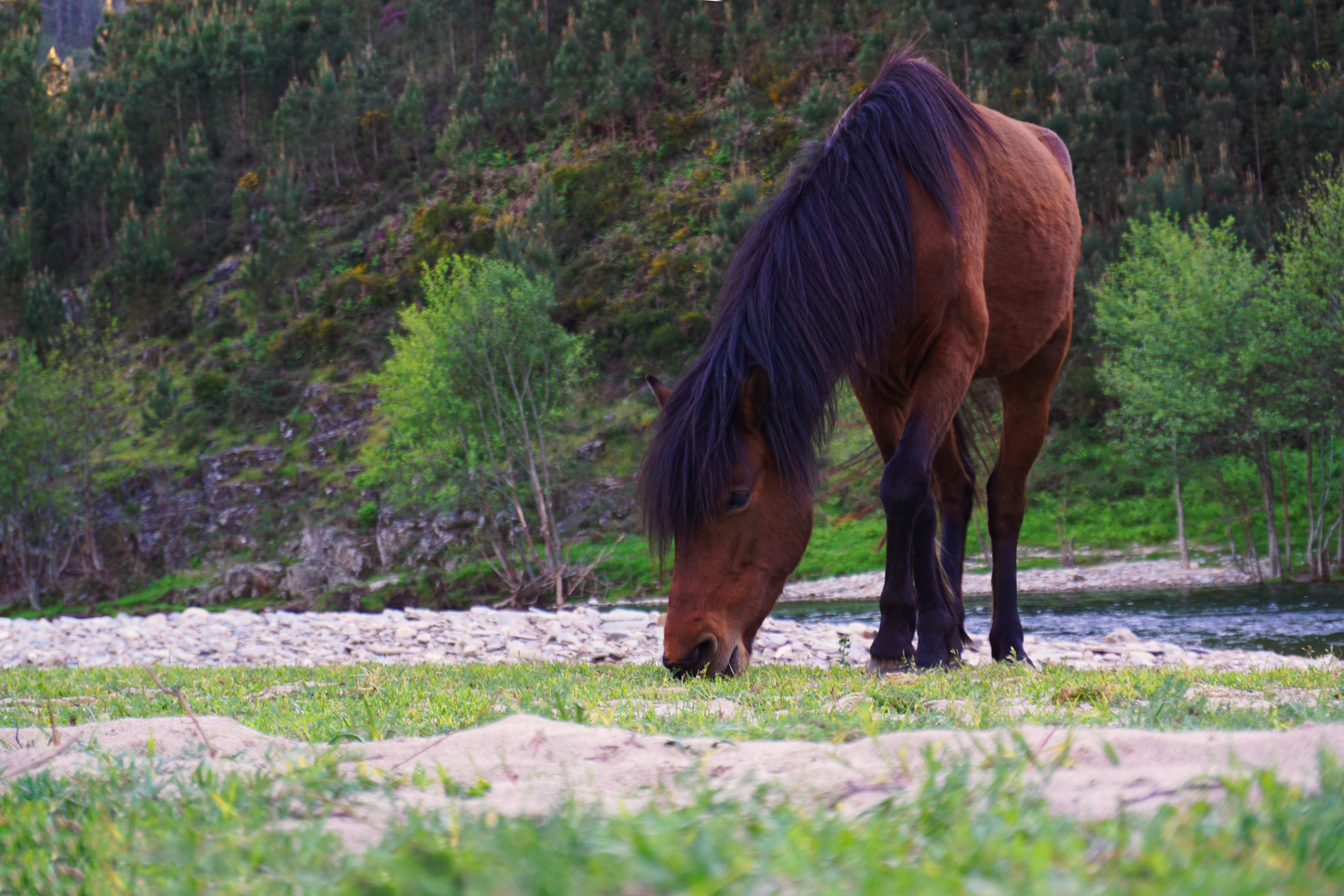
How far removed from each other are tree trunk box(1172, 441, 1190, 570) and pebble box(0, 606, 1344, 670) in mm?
11507

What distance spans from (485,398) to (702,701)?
21863 millimetres

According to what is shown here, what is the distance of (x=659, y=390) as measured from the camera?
4512 millimetres

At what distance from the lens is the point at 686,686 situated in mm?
Answer: 3643

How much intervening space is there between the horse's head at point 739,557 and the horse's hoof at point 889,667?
0.64 m

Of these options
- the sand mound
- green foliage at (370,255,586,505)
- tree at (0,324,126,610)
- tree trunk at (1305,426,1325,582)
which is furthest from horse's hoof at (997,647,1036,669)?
tree at (0,324,126,610)

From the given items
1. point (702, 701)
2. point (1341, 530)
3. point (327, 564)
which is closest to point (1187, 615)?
point (1341, 530)

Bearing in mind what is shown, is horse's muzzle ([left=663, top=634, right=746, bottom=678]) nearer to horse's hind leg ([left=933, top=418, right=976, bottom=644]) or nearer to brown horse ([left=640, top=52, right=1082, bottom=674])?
brown horse ([left=640, top=52, right=1082, bottom=674])

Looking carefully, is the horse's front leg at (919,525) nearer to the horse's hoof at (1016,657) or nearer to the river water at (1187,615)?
the horse's hoof at (1016,657)

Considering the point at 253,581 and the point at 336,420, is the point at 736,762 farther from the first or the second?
the point at 336,420

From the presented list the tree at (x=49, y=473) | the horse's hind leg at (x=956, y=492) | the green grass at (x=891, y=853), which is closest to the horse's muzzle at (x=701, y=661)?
the horse's hind leg at (x=956, y=492)

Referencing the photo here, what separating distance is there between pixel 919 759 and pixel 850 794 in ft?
0.87

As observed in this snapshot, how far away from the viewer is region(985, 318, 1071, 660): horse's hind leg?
5.69m

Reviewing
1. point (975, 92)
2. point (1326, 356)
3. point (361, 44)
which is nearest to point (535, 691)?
point (1326, 356)

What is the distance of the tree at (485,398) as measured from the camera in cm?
2384
